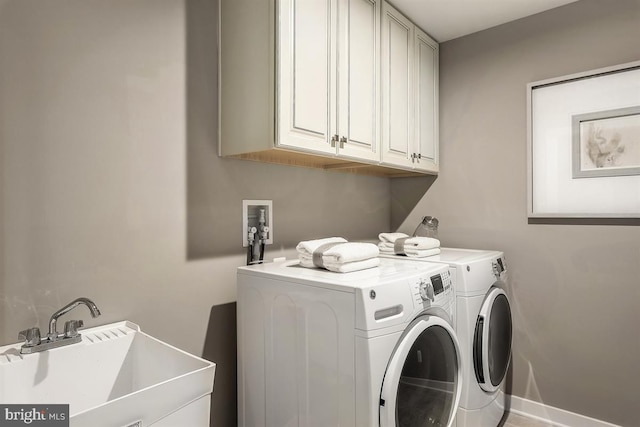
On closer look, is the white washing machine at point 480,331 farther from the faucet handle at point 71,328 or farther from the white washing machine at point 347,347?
the faucet handle at point 71,328

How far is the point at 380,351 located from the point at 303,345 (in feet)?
0.97

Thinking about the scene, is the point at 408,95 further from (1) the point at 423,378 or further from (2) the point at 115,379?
(2) the point at 115,379

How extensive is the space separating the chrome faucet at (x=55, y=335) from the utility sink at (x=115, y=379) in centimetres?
2

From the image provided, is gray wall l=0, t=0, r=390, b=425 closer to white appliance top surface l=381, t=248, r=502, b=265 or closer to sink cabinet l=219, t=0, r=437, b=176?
sink cabinet l=219, t=0, r=437, b=176

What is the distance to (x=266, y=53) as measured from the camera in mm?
1459

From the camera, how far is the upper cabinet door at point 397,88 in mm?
1984

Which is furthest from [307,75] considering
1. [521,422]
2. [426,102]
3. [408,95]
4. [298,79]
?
[521,422]

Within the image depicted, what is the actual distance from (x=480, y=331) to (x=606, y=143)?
4.05 ft

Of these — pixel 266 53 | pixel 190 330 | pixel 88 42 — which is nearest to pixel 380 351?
pixel 190 330

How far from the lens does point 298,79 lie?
4.86 feet

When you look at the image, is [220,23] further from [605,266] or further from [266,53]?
[605,266]

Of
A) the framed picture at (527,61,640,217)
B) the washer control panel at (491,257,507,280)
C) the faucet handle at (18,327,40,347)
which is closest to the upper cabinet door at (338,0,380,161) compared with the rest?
the washer control panel at (491,257,507,280)

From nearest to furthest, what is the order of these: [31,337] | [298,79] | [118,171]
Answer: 1. [31,337]
2. [118,171]
3. [298,79]

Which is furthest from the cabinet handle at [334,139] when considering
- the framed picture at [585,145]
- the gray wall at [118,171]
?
the framed picture at [585,145]
